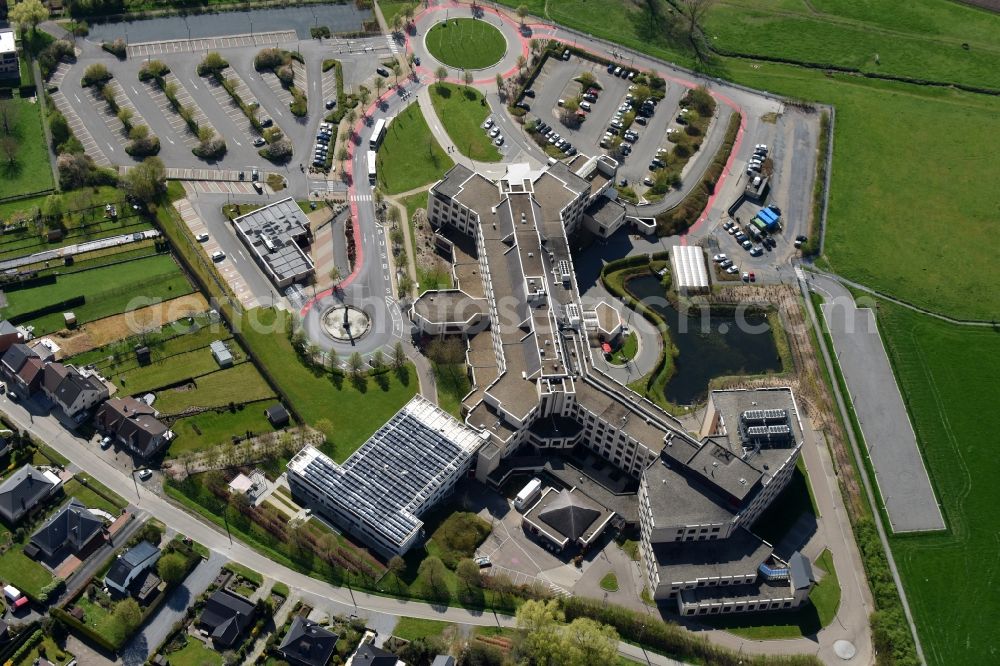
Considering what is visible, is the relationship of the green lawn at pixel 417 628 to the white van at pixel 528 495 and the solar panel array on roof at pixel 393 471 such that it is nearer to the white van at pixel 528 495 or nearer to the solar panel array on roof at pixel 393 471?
the solar panel array on roof at pixel 393 471

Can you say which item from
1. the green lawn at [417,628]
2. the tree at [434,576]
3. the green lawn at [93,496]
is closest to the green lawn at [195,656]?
the green lawn at [417,628]

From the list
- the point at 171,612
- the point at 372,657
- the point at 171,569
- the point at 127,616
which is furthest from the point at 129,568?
the point at 372,657

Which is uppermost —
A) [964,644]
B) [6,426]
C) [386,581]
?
[6,426]

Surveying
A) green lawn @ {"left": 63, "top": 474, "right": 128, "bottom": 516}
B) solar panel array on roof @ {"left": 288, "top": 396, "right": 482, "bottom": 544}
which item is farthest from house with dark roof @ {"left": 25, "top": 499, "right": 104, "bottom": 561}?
solar panel array on roof @ {"left": 288, "top": 396, "right": 482, "bottom": 544}

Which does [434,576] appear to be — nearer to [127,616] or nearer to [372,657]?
[372,657]

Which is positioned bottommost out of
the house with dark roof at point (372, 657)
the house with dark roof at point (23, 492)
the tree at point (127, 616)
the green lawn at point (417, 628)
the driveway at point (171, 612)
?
the green lawn at point (417, 628)

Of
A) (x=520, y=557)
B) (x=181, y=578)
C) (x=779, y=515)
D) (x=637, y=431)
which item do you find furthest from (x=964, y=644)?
(x=181, y=578)

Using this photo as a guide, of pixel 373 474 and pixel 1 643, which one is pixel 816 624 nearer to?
pixel 373 474
